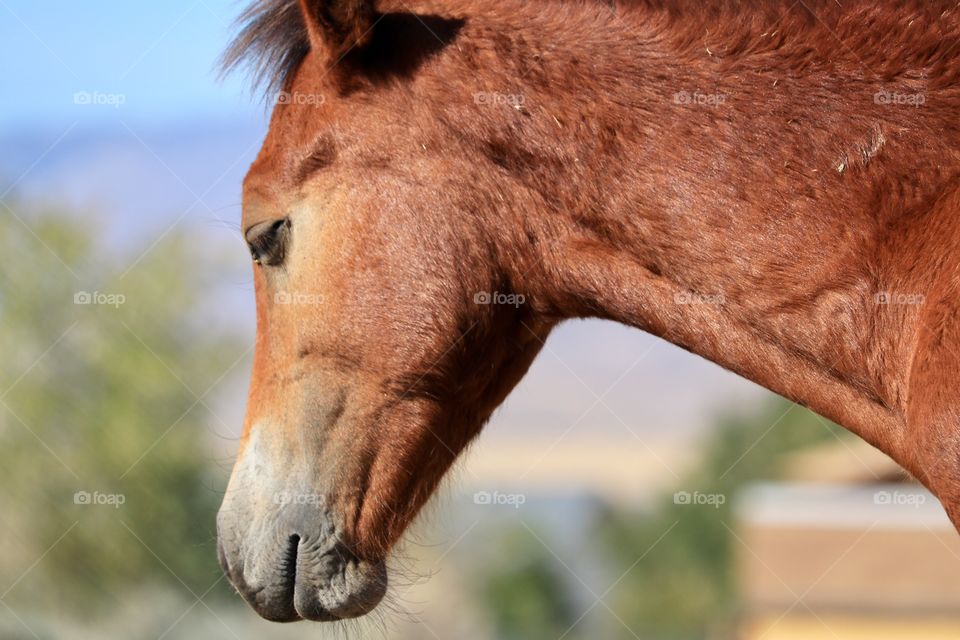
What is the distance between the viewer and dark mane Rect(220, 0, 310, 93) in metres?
3.20

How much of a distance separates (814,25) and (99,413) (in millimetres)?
13085

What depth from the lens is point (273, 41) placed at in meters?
3.25

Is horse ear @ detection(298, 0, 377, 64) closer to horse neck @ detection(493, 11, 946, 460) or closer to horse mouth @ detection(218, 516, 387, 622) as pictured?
horse neck @ detection(493, 11, 946, 460)

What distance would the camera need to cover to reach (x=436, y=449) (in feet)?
10.3

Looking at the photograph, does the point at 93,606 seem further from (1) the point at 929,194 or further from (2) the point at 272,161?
(1) the point at 929,194

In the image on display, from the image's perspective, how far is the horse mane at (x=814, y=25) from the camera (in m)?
2.52

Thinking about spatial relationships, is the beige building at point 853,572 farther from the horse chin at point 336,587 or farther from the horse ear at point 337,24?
the horse ear at point 337,24

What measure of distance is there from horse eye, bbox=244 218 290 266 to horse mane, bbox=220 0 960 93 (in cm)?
79

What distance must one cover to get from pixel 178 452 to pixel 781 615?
9.92 m

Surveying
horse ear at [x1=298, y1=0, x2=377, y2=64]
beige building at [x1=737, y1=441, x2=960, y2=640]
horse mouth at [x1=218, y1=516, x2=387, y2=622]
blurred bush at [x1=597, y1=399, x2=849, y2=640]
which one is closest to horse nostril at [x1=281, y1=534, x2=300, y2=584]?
horse mouth at [x1=218, y1=516, x2=387, y2=622]

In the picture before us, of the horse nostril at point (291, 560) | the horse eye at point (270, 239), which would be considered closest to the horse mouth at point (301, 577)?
the horse nostril at point (291, 560)

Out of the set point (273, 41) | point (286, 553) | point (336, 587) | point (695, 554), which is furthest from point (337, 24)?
point (695, 554)

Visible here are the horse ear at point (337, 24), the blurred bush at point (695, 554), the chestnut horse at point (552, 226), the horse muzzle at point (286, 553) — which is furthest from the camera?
the blurred bush at point (695, 554)

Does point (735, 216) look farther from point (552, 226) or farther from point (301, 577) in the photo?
point (301, 577)
